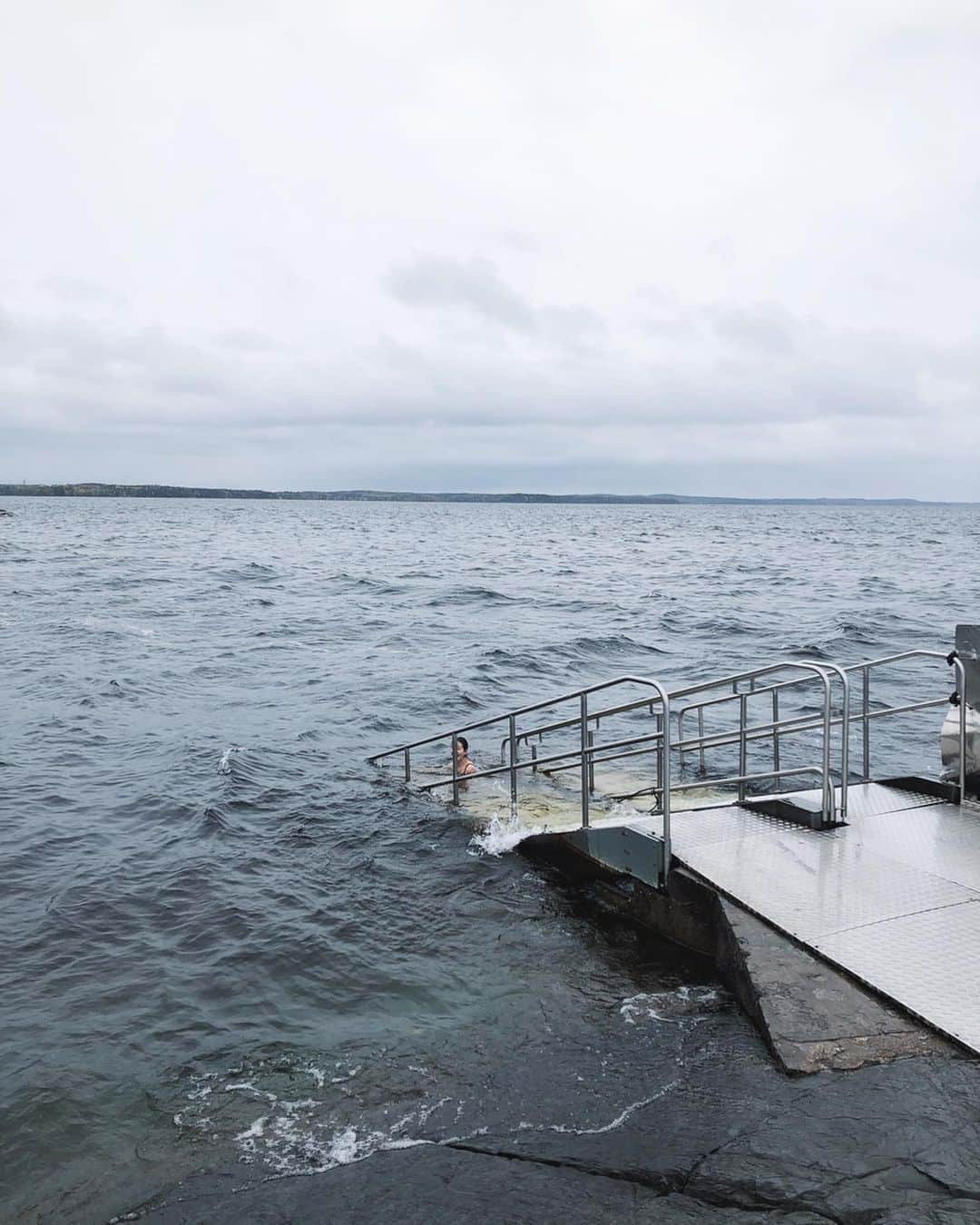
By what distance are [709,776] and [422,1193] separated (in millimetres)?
7934

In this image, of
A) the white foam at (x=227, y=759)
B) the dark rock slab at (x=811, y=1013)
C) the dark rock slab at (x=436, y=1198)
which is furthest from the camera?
the white foam at (x=227, y=759)

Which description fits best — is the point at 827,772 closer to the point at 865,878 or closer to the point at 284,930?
the point at 865,878

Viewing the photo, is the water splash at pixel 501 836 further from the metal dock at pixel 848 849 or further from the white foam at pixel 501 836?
the metal dock at pixel 848 849

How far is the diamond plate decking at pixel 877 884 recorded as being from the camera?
4438mm

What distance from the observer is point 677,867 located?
5883mm

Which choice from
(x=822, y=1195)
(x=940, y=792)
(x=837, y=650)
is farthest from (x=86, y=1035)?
(x=837, y=650)

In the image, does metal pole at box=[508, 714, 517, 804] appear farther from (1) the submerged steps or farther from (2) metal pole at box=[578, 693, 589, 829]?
(1) the submerged steps

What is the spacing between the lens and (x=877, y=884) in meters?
5.44

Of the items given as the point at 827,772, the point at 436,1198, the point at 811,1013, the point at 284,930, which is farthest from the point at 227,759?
the point at 811,1013

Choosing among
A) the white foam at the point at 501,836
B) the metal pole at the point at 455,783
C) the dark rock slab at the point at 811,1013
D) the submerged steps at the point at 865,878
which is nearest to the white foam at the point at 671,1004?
the dark rock slab at the point at 811,1013

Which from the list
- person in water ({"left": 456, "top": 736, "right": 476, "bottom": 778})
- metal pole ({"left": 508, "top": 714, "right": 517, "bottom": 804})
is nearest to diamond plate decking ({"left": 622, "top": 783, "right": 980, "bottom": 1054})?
metal pole ({"left": 508, "top": 714, "right": 517, "bottom": 804})

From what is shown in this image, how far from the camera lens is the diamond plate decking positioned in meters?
4.44

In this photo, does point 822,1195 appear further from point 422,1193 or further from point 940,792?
point 940,792

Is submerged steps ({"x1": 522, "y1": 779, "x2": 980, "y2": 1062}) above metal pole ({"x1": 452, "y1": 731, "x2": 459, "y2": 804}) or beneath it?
above
